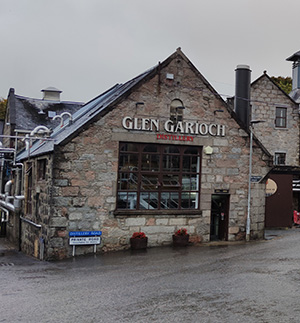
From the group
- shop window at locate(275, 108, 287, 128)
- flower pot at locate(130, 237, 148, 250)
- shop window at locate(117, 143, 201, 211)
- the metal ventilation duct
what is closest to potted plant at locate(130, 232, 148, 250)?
flower pot at locate(130, 237, 148, 250)

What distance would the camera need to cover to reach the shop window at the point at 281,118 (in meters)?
33.2

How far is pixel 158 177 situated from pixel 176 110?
2.64 metres

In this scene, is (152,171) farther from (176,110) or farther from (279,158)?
(279,158)

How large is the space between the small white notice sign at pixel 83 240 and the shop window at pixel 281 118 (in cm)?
2047

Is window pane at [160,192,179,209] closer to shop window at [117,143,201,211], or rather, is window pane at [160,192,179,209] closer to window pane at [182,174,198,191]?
shop window at [117,143,201,211]

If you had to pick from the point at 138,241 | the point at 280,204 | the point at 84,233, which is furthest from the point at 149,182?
the point at 280,204

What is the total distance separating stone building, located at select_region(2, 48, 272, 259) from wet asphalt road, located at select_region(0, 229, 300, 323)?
123 cm

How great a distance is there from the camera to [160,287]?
1088 cm

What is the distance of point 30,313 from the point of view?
8914 mm

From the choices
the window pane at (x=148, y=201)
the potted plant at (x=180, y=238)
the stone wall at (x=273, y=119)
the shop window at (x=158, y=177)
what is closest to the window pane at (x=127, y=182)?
the shop window at (x=158, y=177)

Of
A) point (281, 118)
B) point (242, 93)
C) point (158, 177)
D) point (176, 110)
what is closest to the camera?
point (158, 177)

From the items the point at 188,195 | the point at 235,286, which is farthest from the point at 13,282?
the point at 188,195

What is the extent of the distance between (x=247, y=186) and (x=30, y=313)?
1184 cm

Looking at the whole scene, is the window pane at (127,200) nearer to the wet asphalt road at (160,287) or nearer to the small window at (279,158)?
the wet asphalt road at (160,287)
